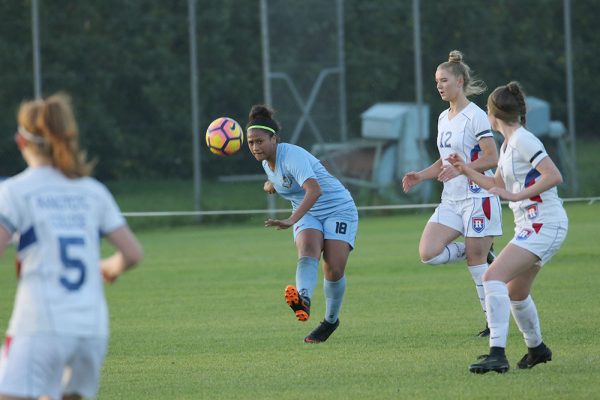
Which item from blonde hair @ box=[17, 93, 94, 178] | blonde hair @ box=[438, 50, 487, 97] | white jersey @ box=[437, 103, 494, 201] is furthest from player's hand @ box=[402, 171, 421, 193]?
blonde hair @ box=[17, 93, 94, 178]

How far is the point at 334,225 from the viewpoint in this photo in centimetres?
915

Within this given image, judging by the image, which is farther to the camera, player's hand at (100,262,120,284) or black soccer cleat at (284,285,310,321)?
black soccer cleat at (284,285,310,321)

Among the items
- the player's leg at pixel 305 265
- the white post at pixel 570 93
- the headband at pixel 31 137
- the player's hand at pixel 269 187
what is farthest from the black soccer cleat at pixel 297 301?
the white post at pixel 570 93

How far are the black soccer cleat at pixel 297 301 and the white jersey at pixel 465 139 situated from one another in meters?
1.36

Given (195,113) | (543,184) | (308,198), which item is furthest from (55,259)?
(195,113)

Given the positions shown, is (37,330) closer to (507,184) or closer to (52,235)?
(52,235)

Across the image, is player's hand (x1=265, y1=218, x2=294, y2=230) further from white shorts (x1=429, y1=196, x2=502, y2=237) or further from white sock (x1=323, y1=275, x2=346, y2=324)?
white shorts (x1=429, y1=196, x2=502, y2=237)

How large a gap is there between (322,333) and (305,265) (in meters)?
0.53

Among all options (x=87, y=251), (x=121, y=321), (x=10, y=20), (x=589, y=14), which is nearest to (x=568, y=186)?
(x=589, y=14)

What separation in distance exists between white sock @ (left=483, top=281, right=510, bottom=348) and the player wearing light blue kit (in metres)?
1.85

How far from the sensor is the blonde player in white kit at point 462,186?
28.3ft

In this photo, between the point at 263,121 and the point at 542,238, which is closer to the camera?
the point at 542,238

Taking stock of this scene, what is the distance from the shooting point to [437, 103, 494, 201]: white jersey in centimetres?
863

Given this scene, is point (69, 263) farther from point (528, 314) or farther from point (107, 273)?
point (528, 314)
